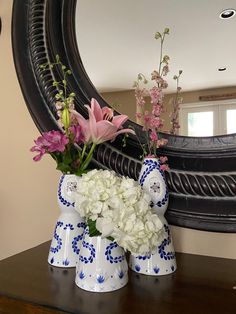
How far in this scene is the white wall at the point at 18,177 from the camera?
108 centimetres

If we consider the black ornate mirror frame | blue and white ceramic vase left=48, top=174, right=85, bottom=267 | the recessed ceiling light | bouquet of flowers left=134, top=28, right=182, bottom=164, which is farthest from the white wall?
the recessed ceiling light

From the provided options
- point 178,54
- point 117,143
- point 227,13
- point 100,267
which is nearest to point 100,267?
point 100,267

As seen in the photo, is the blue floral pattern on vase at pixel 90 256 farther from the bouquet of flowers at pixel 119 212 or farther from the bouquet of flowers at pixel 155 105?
the bouquet of flowers at pixel 155 105

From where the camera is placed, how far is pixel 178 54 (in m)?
0.81

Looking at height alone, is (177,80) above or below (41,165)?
above

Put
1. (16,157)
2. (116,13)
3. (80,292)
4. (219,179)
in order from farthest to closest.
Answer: (16,157)
(116,13)
(219,179)
(80,292)

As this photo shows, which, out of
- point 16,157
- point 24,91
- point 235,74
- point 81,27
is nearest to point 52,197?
point 16,157

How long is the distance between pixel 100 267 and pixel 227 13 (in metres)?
0.71

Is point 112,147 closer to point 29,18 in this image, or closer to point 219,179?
point 219,179

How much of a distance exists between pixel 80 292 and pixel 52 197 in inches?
19.3

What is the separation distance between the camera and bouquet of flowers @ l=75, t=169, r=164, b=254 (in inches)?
22.5

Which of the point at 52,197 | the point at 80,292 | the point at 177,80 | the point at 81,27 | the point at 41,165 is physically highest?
the point at 81,27

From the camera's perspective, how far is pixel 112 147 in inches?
35.5

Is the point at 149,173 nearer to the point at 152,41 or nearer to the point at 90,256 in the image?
the point at 90,256
